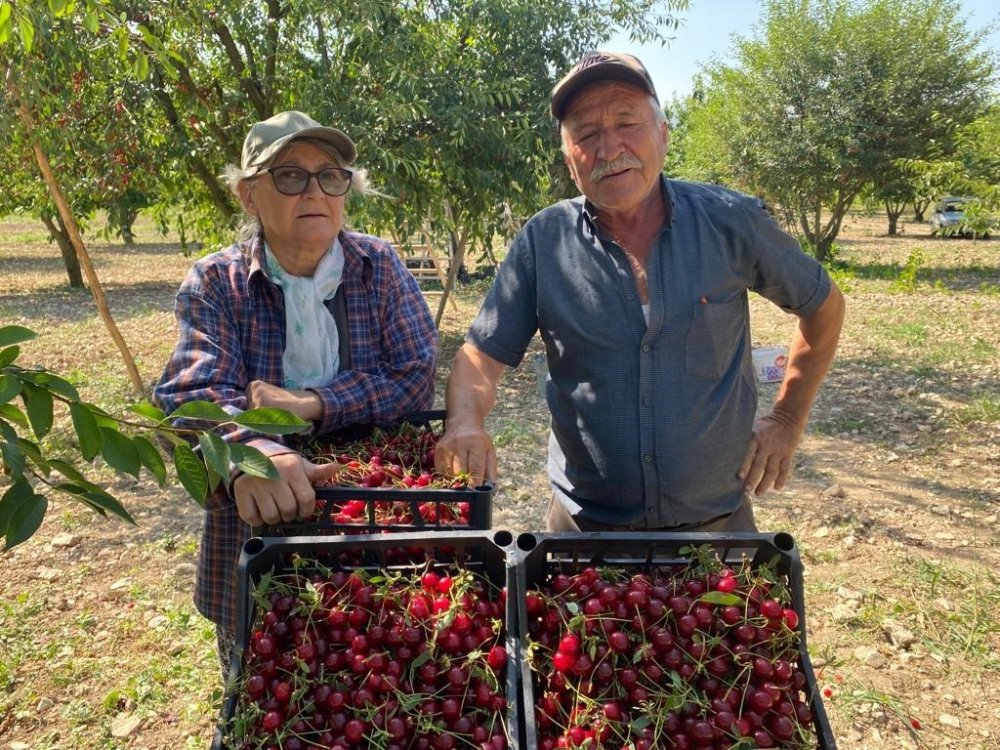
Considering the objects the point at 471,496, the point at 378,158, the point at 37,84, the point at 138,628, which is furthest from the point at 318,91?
the point at 471,496

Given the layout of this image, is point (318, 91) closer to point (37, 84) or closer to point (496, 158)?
point (496, 158)

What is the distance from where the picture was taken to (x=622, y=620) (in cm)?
138

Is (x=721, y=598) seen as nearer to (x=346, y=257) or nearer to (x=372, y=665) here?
(x=372, y=665)

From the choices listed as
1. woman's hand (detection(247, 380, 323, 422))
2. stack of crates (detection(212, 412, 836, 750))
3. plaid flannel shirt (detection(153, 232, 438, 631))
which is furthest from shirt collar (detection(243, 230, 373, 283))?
stack of crates (detection(212, 412, 836, 750))

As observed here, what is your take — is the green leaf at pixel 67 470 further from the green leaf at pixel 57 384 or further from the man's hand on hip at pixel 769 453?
the man's hand on hip at pixel 769 453

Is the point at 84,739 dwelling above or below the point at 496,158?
below

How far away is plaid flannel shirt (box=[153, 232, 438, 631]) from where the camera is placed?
1.97m

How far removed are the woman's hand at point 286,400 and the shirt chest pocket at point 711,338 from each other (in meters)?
1.00

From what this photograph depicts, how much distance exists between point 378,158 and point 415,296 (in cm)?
449

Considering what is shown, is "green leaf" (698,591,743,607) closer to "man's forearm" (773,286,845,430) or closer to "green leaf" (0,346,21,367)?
"man's forearm" (773,286,845,430)

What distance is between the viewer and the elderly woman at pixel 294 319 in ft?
6.64

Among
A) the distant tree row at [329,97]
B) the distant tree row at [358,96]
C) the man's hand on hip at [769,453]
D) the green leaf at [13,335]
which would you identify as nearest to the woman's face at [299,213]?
the green leaf at [13,335]

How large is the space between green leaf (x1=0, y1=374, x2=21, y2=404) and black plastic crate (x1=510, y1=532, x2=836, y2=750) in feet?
2.95

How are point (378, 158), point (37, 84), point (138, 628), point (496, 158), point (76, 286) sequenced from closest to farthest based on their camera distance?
point (138, 628) < point (37, 84) < point (378, 158) < point (496, 158) < point (76, 286)
